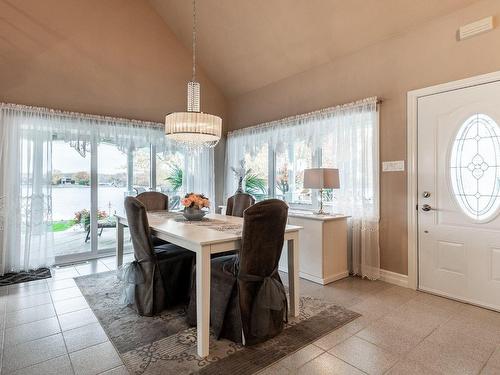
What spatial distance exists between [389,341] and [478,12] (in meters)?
3.00

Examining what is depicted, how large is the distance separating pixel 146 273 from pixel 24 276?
85.0 inches

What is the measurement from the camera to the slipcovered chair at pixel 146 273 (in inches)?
99.9

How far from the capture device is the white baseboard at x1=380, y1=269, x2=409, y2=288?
10.7 ft

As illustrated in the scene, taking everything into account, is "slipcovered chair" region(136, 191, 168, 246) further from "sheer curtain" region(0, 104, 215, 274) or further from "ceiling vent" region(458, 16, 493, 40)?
"ceiling vent" region(458, 16, 493, 40)

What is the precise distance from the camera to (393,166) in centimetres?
334

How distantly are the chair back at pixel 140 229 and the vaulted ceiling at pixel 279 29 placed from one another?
301cm

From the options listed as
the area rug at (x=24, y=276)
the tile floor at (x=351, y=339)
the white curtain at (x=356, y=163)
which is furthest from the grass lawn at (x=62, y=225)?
the white curtain at (x=356, y=163)

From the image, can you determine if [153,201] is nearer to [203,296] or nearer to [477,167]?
[203,296]

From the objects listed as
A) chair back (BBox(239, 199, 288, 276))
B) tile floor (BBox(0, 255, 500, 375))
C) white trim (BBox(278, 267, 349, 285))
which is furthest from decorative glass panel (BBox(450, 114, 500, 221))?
chair back (BBox(239, 199, 288, 276))

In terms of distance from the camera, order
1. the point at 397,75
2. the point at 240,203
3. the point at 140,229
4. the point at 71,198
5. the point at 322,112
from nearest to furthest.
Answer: the point at 140,229
the point at 397,75
the point at 240,203
the point at 322,112
the point at 71,198

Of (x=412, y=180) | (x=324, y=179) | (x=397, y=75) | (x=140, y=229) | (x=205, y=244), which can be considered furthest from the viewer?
(x=324, y=179)

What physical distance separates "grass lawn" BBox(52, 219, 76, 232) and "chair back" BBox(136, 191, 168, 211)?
1231 mm

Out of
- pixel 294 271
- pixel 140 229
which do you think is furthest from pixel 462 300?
pixel 140 229

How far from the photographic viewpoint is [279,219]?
2121 millimetres
